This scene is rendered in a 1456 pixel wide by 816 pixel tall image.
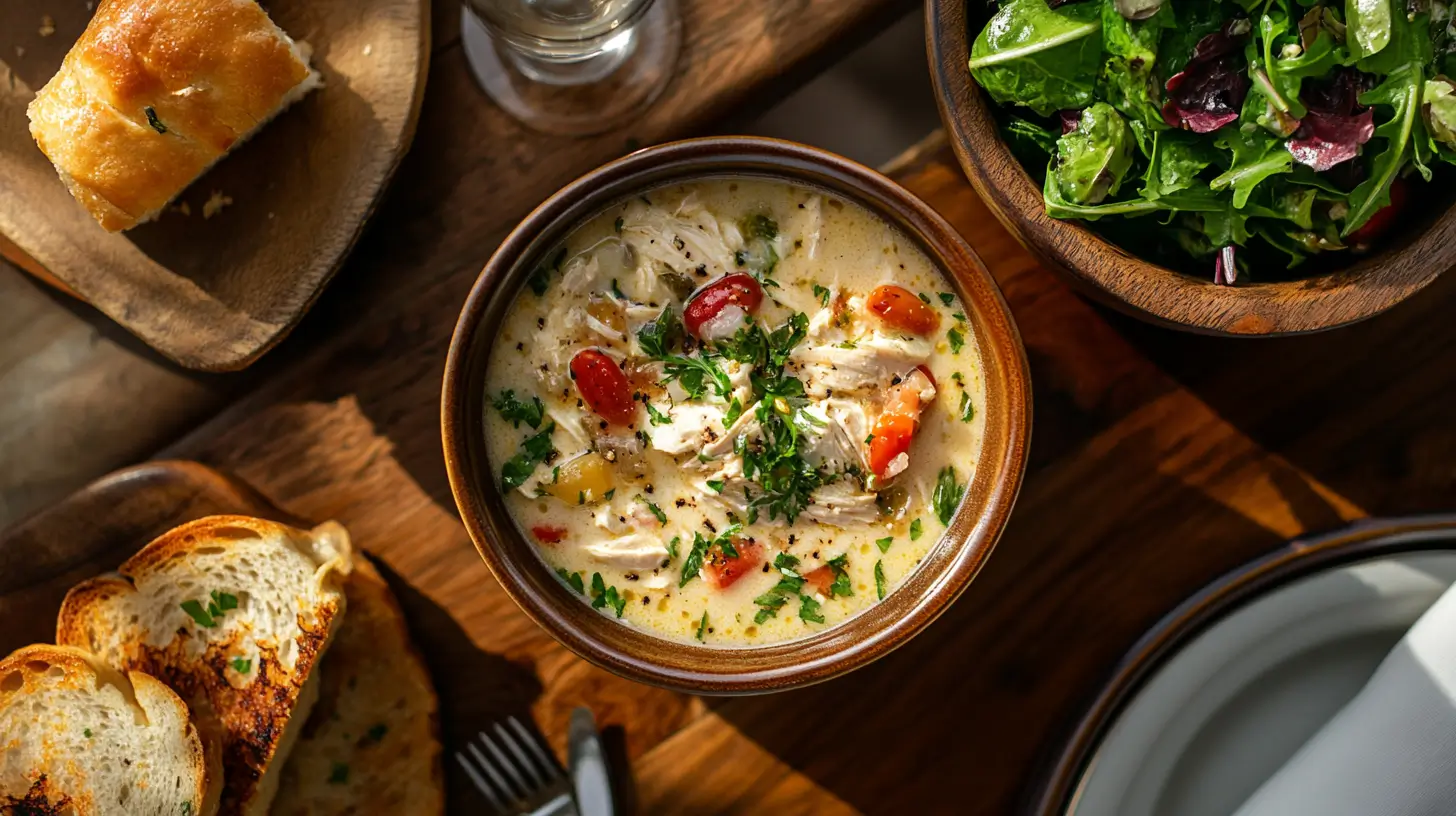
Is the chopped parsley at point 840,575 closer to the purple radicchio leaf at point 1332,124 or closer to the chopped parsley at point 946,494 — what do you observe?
the chopped parsley at point 946,494

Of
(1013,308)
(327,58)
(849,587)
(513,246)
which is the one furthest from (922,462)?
(327,58)

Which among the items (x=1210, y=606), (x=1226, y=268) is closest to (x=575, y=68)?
(x=1226, y=268)

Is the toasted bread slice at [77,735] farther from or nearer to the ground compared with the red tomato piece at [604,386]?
nearer to the ground

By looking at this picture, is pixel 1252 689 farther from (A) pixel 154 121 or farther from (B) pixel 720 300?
(A) pixel 154 121

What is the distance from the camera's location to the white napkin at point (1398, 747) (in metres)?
2.47

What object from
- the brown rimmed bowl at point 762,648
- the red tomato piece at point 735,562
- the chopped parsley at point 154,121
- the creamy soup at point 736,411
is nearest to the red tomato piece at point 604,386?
the creamy soup at point 736,411

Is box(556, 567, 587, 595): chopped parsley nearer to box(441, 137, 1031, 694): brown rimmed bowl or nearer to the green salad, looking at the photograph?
box(441, 137, 1031, 694): brown rimmed bowl

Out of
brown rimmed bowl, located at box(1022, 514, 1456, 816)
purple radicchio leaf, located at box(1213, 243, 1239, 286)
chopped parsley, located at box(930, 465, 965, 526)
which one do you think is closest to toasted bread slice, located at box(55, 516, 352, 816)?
chopped parsley, located at box(930, 465, 965, 526)

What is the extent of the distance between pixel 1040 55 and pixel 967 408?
789 millimetres

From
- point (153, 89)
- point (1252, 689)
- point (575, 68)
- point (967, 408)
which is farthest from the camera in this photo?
point (575, 68)

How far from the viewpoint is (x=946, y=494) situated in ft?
8.60

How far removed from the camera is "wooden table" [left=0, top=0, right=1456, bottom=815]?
2.94m

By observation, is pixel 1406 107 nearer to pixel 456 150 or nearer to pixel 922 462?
pixel 922 462

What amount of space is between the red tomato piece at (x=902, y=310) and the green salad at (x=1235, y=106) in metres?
0.38
